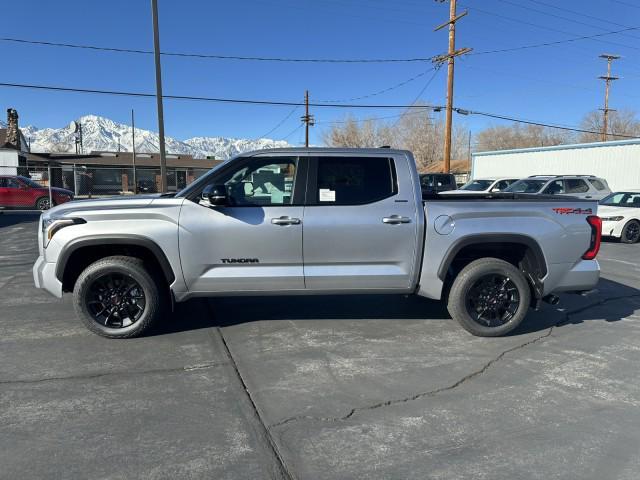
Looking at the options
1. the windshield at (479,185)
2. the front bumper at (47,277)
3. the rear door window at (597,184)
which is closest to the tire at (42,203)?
the front bumper at (47,277)

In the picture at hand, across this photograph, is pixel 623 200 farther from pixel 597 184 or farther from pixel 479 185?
pixel 479 185

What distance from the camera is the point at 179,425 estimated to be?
10.5 ft

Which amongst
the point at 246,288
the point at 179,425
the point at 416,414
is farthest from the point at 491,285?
the point at 179,425

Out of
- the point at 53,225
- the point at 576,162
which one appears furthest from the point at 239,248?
the point at 576,162

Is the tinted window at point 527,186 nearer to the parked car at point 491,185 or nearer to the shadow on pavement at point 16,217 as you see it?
the parked car at point 491,185

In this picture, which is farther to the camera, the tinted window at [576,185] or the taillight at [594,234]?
the tinted window at [576,185]

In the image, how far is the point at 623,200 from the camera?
13.1 m

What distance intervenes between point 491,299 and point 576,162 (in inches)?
965

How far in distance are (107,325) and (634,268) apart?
9.24 m

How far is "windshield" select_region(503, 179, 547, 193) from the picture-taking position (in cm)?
1619

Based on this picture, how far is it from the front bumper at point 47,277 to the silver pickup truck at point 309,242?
0.05ft

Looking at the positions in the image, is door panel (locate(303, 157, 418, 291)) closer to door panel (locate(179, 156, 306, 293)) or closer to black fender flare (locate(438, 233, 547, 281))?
door panel (locate(179, 156, 306, 293))

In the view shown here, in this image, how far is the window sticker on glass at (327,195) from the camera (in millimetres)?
4746

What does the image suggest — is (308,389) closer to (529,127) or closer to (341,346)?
(341,346)
